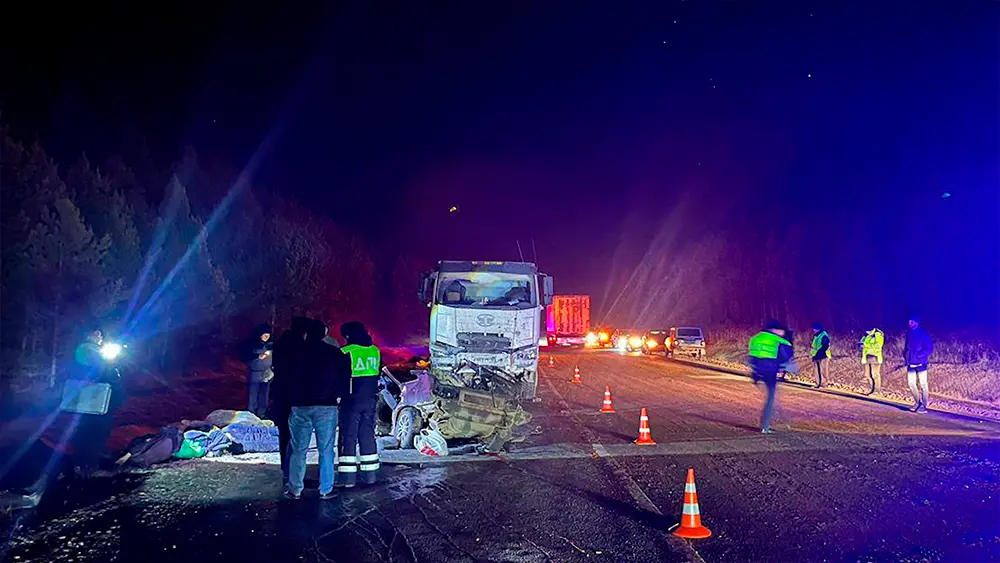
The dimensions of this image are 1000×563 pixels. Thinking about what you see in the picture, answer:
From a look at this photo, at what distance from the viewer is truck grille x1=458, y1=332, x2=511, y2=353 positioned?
49.3 feet

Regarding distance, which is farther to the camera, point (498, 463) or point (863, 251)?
point (863, 251)

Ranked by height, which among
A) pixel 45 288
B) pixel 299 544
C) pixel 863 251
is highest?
pixel 863 251

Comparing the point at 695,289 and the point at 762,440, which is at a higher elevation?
the point at 695,289

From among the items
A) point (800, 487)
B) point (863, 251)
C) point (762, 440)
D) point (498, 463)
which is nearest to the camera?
point (800, 487)

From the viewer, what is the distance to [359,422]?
7965 mm

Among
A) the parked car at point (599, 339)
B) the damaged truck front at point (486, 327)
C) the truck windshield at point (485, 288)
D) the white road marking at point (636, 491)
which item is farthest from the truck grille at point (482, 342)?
the parked car at point (599, 339)

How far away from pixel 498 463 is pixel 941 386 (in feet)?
48.7

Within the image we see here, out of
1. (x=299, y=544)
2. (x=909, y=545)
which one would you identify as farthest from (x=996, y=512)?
(x=299, y=544)

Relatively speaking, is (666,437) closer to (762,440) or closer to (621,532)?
(762,440)

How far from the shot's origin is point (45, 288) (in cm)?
1748

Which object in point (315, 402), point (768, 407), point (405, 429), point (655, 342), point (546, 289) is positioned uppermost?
point (546, 289)

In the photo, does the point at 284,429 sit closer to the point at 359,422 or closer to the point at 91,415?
the point at 359,422

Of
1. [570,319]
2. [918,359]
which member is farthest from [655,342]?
[918,359]

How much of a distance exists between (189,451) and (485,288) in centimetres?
836
